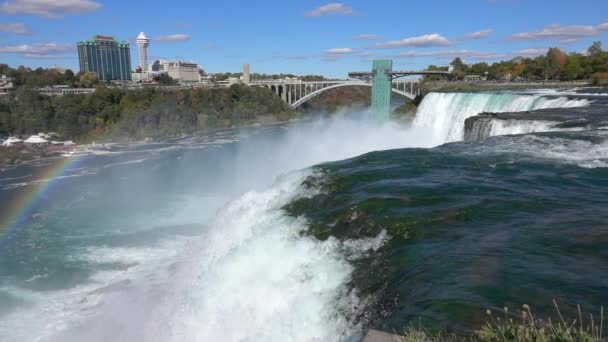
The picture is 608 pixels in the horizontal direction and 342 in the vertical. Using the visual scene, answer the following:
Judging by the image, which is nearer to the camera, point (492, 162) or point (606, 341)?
point (606, 341)

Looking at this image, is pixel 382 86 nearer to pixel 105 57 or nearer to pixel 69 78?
pixel 69 78

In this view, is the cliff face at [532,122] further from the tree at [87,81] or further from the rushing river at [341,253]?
the tree at [87,81]

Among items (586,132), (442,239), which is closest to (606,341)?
(442,239)

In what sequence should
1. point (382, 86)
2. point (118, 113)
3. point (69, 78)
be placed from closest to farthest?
point (382, 86)
point (118, 113)
point (69, 78)

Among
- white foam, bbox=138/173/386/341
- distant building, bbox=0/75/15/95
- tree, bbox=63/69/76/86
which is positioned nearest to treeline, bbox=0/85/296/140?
distant building, bbox=0/75/15/95

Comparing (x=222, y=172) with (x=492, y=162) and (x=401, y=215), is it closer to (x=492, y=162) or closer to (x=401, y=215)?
(x=492, y=162)

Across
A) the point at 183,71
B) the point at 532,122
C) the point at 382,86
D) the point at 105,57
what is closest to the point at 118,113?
the point at 382,86
